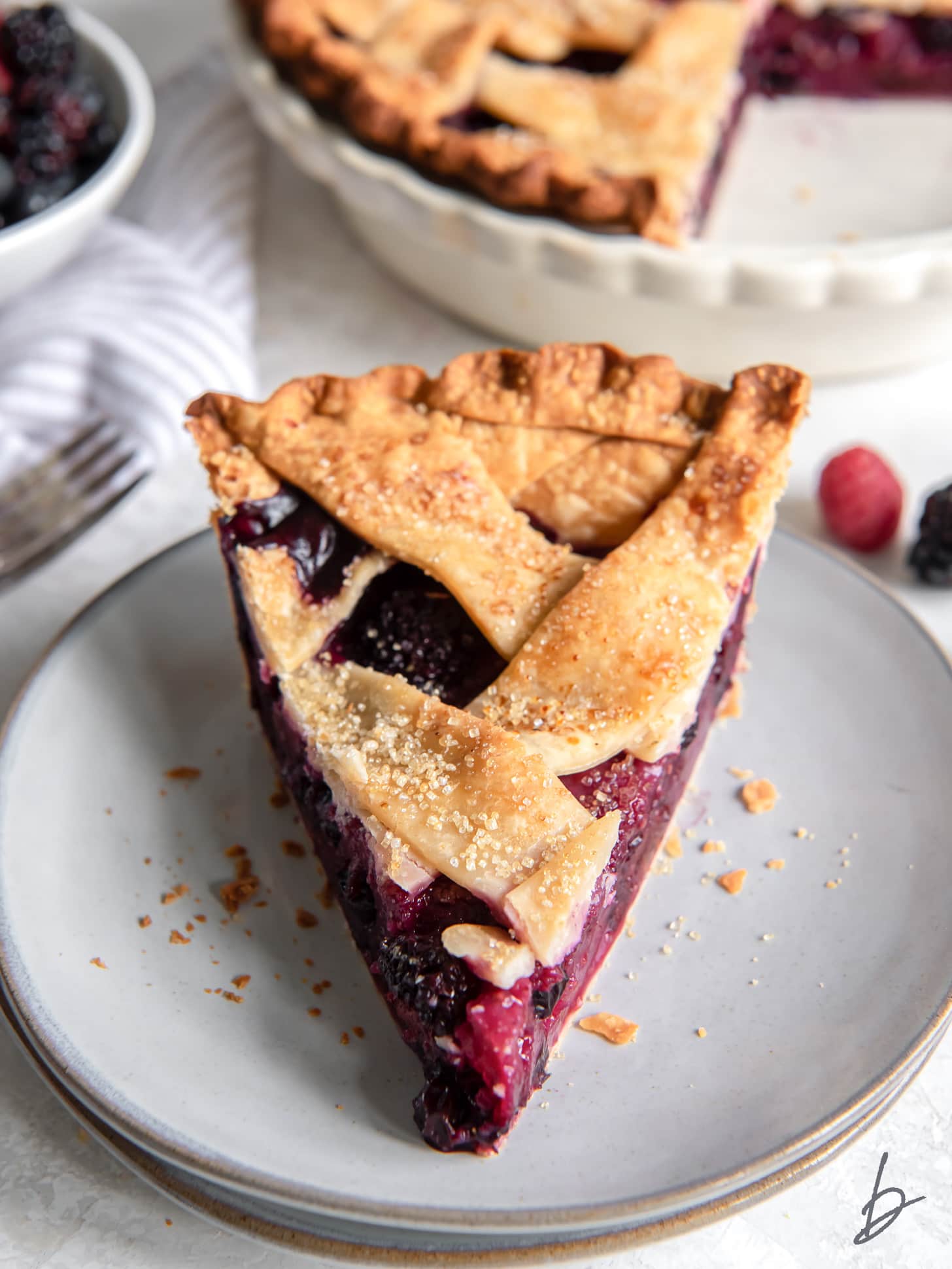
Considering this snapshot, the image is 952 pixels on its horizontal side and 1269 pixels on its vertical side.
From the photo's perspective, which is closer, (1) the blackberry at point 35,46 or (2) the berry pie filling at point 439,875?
(2) the berry pie filling at point 439,875

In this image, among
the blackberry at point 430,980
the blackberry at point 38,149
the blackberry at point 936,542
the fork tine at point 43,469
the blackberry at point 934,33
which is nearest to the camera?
the blackberry at point 430,980

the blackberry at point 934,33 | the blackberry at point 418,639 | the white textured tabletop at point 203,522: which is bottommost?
the white textured tabletop at point 203,522

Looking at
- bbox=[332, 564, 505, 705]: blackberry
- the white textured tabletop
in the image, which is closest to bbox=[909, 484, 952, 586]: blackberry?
the white textured tabletop

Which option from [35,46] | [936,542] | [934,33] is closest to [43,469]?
[35,46]

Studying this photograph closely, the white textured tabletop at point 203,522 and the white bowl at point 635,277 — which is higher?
the white bowl at point 635,277

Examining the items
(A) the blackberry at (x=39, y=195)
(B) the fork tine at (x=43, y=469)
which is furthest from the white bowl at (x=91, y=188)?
(B) the fork tine at (x=43, y=469)

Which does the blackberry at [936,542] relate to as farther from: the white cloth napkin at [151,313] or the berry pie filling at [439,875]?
the white cloth napkin at [151,313]

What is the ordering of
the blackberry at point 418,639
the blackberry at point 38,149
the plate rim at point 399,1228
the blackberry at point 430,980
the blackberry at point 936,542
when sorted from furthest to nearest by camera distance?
1. the blackberry at point 38,149
2. the blackberry at point 936,542
3. the blackberry at point 418,639
4. the blackberry at point 430,980
5. the plate rim at point 399,1228
